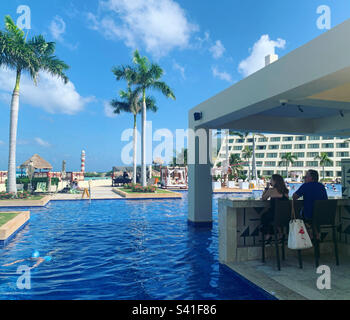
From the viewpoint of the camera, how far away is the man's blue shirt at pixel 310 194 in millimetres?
5164

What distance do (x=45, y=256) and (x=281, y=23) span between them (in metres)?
10.7

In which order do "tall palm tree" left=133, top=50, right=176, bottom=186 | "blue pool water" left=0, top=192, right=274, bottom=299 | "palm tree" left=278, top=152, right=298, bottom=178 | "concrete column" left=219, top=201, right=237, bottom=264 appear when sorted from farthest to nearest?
"palm tree" left=278, top=152, right=298, bottom=178
"tall palm tree" left=133, top=50, right=176, bottom=186
"concrete column" left=219, top=201, right=237, bottom=264
"blue pool water" left=0, top=192, right=274, bottom=299

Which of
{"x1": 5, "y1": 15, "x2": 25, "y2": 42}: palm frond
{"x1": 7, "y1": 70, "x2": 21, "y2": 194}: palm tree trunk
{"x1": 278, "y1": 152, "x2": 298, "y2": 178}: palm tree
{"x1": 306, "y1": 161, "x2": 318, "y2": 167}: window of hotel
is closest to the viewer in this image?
{"x1": 5, "y1": 15, "x2": 25, "y2": 42}: palm frond

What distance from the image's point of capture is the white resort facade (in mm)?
79438

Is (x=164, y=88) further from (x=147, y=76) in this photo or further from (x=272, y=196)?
(x=272, y=196)

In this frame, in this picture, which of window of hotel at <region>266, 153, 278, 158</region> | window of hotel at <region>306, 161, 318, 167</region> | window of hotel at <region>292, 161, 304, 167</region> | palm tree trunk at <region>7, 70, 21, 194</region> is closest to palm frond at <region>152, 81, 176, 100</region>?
palm tree trunk at <region>7, 70, 21, 194</region>

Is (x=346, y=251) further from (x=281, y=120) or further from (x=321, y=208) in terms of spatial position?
(x=281, y=120)

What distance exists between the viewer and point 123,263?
6.01 meters

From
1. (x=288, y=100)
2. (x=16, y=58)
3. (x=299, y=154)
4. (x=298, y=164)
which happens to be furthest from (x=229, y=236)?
(x=299, y=154)

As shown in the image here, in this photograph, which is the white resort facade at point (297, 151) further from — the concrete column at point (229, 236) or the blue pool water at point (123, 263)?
the concrete column at point (229, 236)

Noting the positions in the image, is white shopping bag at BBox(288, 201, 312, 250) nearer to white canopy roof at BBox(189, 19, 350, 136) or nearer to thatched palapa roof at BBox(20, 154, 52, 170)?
white canopy roof at BBox(189, 19, 350, 136)

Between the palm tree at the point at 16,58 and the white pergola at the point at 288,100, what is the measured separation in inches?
486

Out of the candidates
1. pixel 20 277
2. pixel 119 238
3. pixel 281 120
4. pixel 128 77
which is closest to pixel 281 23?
pixel 281 120

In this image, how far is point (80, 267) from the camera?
5730mm
